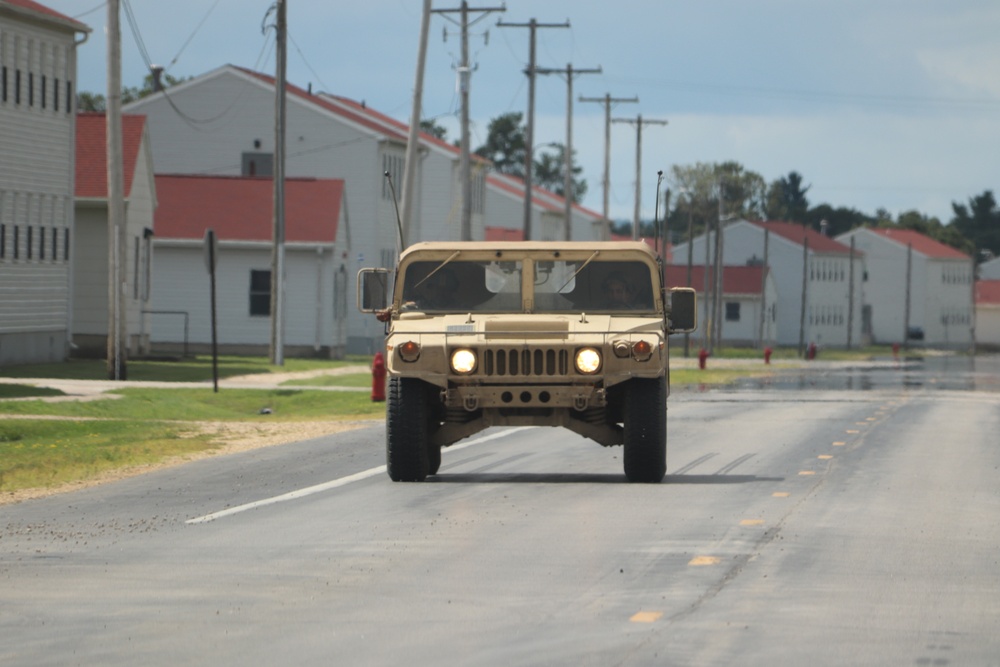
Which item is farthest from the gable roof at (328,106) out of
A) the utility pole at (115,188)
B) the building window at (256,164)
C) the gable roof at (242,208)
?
the utility pole at (115,188)

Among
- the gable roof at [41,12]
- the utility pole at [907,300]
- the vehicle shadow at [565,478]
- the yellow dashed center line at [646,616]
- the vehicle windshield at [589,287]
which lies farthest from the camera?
the utility pole at [907,300]

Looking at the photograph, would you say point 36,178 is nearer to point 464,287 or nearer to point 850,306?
point 464,287

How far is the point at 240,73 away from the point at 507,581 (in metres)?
55.2

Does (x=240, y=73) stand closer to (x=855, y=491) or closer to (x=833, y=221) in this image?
(x=855, y=491)

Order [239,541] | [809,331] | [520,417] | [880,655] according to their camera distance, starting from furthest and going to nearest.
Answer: [809,331], [520,417], [239,541], [880,655]

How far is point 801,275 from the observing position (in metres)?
117

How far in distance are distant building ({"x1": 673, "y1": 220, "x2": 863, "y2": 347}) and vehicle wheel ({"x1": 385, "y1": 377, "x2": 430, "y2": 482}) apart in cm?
9977

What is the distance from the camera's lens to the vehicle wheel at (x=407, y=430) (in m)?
15.6

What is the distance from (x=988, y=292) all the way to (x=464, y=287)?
140 meters

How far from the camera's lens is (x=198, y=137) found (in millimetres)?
64500

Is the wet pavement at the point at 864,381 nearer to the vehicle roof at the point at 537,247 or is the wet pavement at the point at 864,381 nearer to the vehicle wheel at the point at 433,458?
the vehicle roof at the point at 537,247

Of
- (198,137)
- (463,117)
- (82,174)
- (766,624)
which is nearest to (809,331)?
(198,137)

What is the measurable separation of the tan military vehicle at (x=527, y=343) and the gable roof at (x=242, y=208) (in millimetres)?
37018

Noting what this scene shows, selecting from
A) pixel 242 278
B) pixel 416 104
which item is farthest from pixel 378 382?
pixel 242 278
